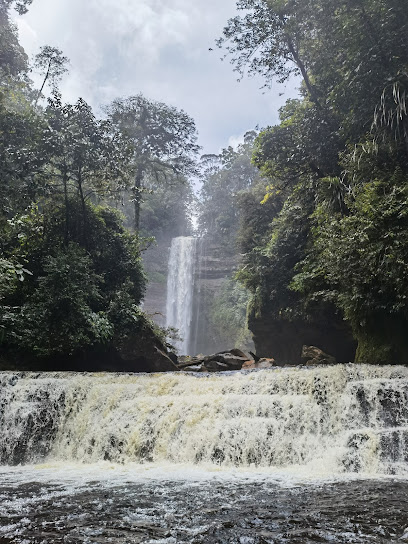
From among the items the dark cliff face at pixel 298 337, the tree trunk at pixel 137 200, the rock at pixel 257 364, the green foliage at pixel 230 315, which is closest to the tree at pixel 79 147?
the tree trunk at pixel 137 200

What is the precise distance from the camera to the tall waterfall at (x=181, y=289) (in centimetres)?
3225

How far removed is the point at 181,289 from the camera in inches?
1337

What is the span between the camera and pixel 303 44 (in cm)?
1416

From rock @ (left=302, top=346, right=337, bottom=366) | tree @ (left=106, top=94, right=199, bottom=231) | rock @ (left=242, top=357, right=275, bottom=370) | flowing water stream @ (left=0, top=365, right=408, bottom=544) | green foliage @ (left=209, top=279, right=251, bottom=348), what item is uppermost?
tree @ (left=106, top=94, right=199, bottom=231)

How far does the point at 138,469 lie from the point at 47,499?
7.15ft

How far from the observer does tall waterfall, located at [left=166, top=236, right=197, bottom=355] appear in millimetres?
32250

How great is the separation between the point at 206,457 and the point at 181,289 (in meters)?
27.6

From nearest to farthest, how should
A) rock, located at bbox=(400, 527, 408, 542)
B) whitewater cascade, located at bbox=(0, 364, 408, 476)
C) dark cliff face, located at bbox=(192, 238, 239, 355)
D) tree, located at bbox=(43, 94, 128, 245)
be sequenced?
rock, located at bbox=(400, 527, 408, 542) → whitewater cascade, located at bbox=(0, 364, 408, 476) → tree, located at bbox=(43, 94, 128, 245) → dark cliff face, located at bbox=(192, 238, 239, 355)

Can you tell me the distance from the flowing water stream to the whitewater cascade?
0.8 inches

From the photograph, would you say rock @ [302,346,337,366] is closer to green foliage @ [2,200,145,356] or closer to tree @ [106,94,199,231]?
green foliage @ [2,200,145,356]

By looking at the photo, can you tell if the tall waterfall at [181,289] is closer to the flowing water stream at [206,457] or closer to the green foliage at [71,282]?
the green foliage at [71,282]

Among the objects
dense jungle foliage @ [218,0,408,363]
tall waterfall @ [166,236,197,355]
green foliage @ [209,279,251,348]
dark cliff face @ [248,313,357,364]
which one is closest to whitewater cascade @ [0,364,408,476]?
dense jungle foliage @ [218,0,408,363]

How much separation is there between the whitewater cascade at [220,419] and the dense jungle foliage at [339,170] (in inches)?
94.7

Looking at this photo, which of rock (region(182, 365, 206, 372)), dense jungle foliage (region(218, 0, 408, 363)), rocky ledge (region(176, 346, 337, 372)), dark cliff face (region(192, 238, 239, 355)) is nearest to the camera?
dense jungle foliage (region(218, 0, 408, 363))
